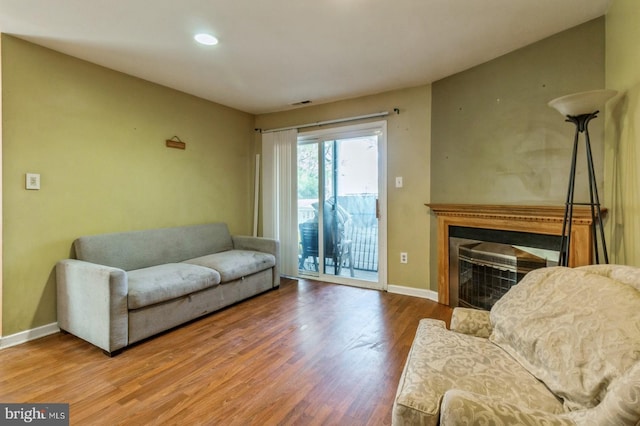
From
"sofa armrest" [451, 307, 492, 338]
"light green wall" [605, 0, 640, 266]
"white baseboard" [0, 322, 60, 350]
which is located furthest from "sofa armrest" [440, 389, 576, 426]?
"white baseboard" [0, 322, 60, 350]

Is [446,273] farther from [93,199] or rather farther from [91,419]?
[93,199]

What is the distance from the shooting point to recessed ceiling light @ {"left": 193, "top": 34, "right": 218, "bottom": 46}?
2.32 metres

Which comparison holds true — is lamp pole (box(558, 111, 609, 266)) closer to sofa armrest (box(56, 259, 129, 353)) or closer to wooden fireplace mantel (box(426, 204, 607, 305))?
wooden fireplace mantel (box(426, 204, 607, 305))

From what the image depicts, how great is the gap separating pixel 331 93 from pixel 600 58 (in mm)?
2344

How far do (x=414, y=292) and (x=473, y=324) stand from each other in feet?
6.19

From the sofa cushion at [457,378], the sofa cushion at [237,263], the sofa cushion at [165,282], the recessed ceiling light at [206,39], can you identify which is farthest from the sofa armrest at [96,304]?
the sofa cushion at [457,378]

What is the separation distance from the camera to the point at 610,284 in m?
1.19

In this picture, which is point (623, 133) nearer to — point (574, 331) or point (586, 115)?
point (586, 115)

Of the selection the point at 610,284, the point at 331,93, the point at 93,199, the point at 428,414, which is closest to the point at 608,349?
the point at 610,284

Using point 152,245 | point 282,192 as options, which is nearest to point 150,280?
point 152,245

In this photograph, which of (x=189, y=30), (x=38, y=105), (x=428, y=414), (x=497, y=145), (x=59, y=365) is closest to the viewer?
(x=428, y=414)

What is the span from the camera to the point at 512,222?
8.61 ft

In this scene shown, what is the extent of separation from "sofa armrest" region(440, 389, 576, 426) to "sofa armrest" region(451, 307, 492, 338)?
0.68 meters

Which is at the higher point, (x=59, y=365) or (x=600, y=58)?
(x=600, y=58)
